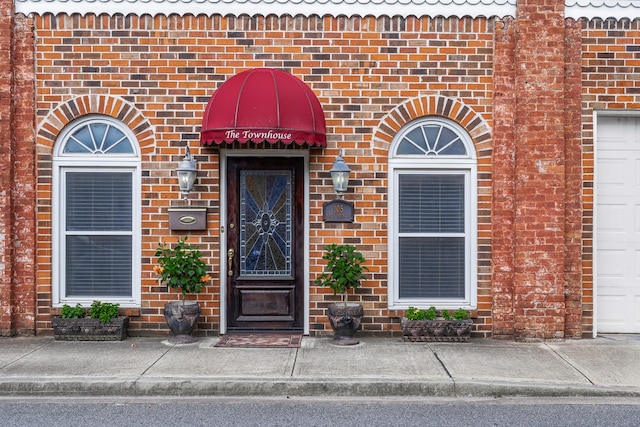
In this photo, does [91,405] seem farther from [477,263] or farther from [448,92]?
[448,92]

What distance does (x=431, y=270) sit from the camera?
334 inches

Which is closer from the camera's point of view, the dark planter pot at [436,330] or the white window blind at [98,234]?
the dark planter pot at [436,330]

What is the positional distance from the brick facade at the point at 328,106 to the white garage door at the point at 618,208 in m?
0.30

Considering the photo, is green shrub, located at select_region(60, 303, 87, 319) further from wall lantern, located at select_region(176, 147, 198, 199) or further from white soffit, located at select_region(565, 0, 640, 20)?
white soffit, located at select_region(565, 0, 640, 20)

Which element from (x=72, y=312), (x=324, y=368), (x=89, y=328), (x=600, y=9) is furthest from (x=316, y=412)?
(x=600, y=9)

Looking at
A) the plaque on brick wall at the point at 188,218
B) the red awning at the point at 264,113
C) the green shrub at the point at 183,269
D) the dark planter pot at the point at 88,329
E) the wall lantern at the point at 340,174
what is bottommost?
the dark planter pot at the point at 88,329

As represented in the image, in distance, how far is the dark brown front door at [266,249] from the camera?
27.7 ft

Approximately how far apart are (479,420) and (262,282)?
3.71 meters

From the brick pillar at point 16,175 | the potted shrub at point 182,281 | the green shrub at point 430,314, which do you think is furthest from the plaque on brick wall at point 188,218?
the green shrub at point 430,314

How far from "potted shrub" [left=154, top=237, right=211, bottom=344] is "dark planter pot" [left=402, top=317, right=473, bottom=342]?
103 inches

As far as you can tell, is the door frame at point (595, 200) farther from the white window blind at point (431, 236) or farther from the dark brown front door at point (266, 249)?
the dark brown front door at point (266, 249)

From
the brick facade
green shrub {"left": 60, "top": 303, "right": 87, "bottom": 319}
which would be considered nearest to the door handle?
the brick facade

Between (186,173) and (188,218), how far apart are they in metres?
0.60

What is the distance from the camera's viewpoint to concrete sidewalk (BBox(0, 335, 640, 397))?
6289 mm
